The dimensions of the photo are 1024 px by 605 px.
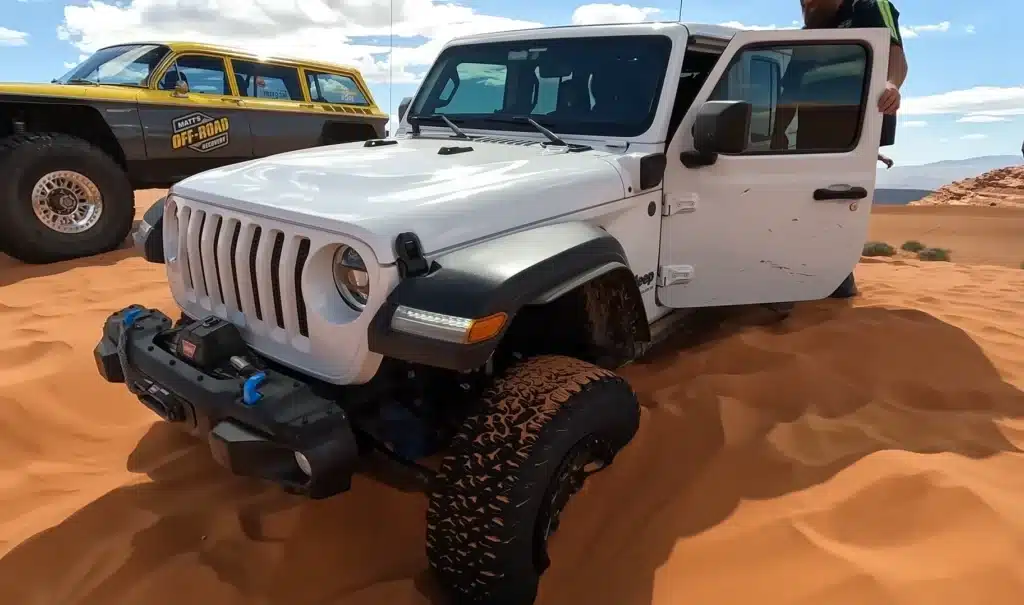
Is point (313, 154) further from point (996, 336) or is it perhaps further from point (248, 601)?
point (996, 336)

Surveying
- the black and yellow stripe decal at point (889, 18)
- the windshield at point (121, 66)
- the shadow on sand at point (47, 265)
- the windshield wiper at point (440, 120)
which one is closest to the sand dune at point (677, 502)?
the windshield wiper at point (440, 120)

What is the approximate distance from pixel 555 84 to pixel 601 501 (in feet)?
6.44

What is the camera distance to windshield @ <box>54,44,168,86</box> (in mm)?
6594

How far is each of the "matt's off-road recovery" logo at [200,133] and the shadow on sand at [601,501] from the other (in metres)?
4.61

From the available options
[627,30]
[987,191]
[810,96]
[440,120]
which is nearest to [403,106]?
[440,120]

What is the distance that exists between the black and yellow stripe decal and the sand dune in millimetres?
1729

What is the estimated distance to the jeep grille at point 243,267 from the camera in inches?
79.0

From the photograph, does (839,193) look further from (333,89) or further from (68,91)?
(333,89)

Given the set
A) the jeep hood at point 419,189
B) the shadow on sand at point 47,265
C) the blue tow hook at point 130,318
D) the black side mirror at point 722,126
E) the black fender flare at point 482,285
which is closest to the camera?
the black fender flare at point 482,285

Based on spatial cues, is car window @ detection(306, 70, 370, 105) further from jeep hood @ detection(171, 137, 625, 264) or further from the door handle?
the door handle

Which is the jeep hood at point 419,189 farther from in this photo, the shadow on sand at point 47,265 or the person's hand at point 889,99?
the shadow on sand at point 47,265

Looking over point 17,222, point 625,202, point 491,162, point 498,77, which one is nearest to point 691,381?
point 625,202

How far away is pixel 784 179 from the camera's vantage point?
3.23 meters

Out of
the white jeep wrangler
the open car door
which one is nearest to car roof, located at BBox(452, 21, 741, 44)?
the white jeep wrangler
